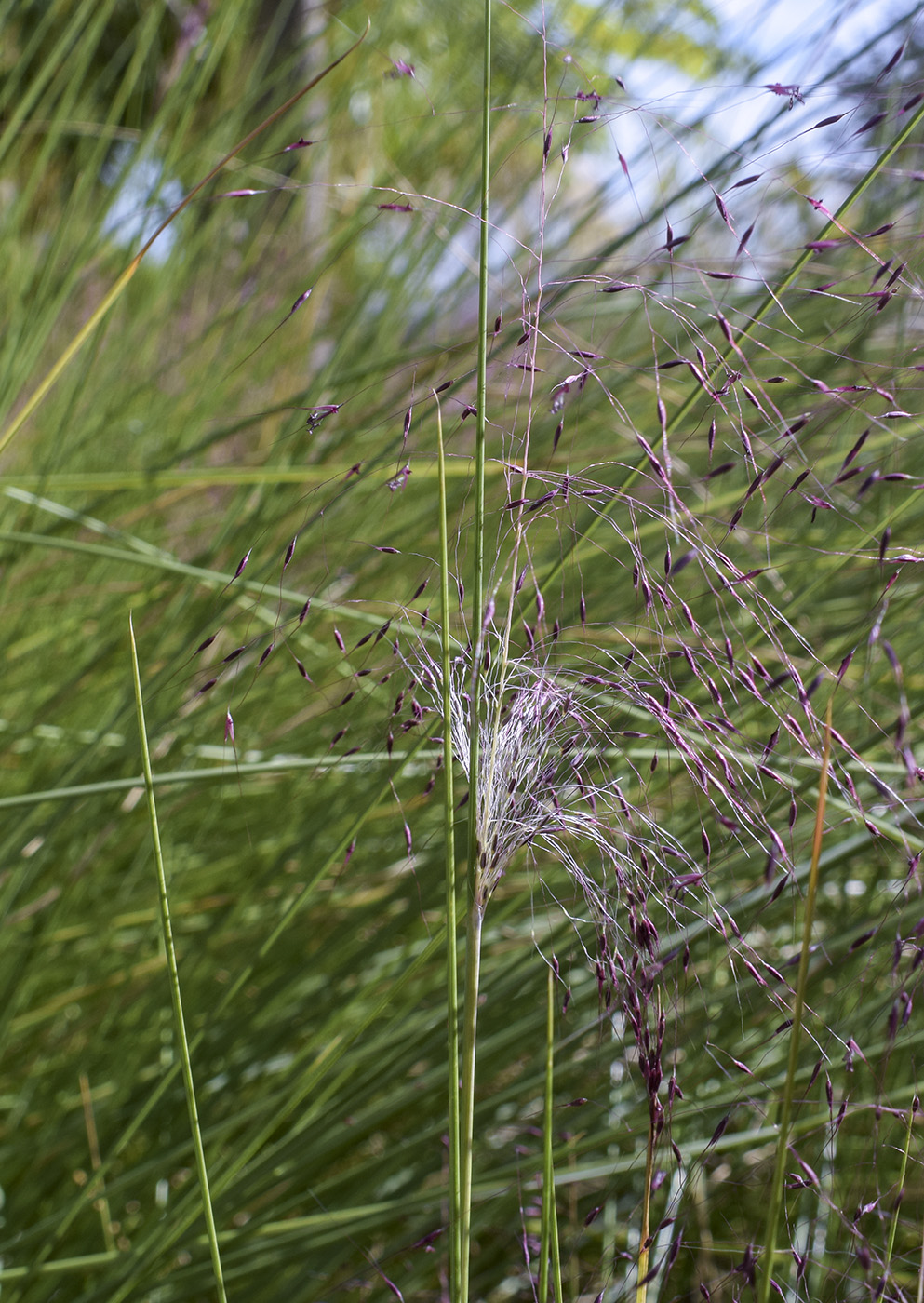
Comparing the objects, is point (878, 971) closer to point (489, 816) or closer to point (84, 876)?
point (489, 816)

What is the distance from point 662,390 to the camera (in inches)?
30.4

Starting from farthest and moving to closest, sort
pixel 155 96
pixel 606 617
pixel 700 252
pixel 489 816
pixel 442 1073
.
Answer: pixel 700 252
pixel 155 96
pixel 606 617
pixel 442 1073
pixel 489 816

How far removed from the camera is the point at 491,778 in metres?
0.28

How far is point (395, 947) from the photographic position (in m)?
0.63

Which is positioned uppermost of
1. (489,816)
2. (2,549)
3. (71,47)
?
(71,47)

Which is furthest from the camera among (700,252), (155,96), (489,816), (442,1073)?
(700,252)

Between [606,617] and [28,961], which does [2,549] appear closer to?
[28,961]

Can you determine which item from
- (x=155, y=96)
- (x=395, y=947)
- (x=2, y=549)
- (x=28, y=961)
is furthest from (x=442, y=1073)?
(x=155, y=96)

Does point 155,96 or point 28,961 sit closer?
point 28,961

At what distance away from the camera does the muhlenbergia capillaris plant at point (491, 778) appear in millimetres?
314

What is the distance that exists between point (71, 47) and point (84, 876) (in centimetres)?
69

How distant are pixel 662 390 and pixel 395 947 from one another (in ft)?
1.61

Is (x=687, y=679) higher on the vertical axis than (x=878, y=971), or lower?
higher

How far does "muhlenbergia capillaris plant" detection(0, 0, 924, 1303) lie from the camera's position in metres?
0.31
